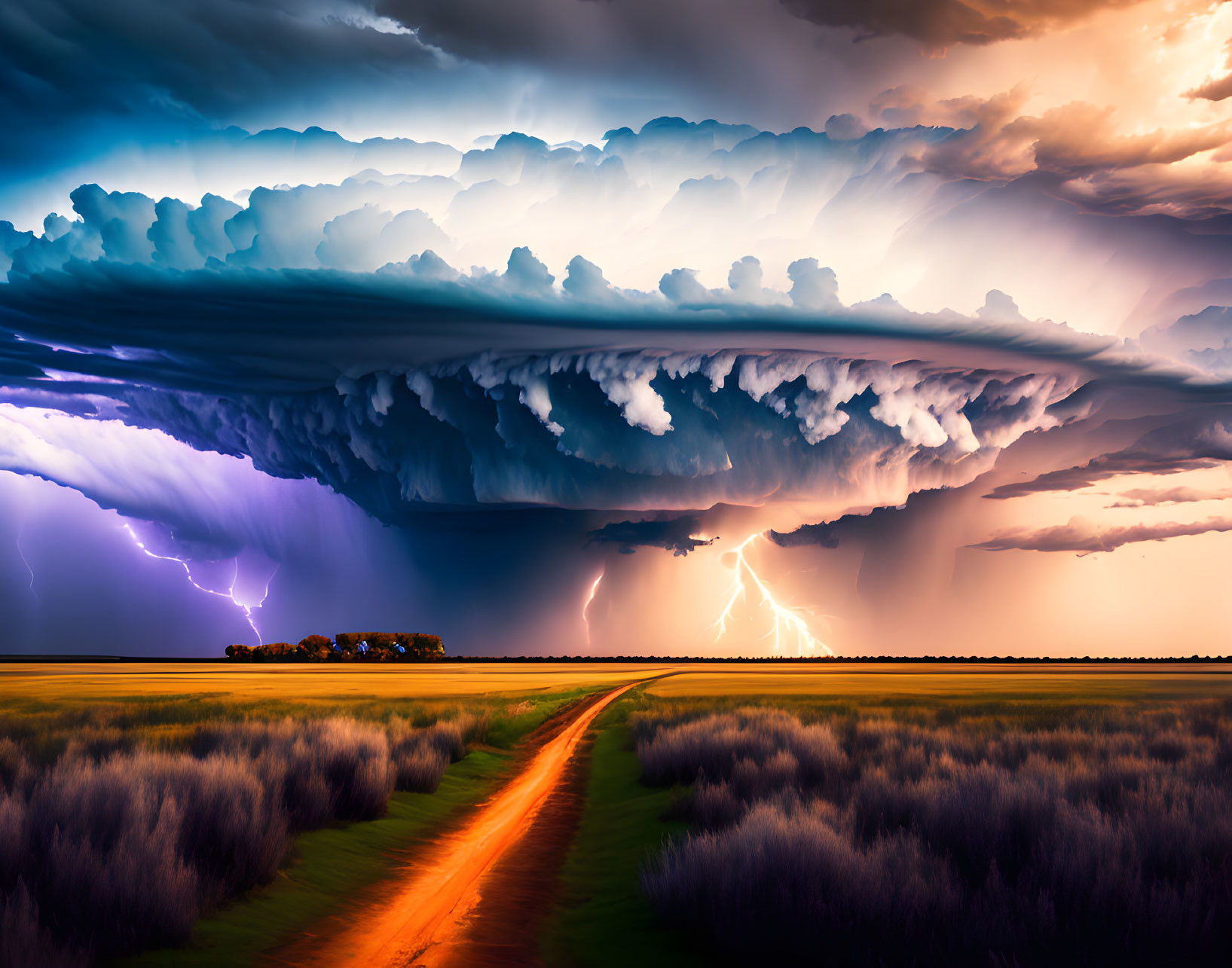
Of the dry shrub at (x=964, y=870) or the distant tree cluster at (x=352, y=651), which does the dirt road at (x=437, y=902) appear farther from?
the distant tree cluster at (x=352, y=651)

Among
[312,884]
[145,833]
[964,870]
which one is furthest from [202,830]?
[964,870]

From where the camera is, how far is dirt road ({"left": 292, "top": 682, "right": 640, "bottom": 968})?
6.74 meters

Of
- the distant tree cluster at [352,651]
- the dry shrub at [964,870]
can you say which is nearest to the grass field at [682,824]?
the dry shrub at [964,870]

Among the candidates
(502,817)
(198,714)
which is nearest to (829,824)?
(502,817)

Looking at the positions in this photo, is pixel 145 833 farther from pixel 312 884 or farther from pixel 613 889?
pixel 613 889

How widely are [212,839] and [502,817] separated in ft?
17.4

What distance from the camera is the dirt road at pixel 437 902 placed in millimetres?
6738

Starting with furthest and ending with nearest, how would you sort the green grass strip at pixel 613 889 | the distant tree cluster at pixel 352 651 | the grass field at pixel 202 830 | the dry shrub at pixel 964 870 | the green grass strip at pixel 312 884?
the distant tree cluster at pixel 352 651 < the green grass strip at pixel 613 889 < the green grass strip at pixel 312 884 < the grass field at pixel 202 830 < the dry shrub at pixel 964 870

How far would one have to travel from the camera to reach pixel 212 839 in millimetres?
8469

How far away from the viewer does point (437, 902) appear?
27.1 ft

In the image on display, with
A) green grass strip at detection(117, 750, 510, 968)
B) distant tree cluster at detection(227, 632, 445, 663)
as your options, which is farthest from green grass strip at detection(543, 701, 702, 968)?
distant tree cluster at detection(227, 632, 445, 663)

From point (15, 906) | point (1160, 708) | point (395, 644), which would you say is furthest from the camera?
point (395, 644)

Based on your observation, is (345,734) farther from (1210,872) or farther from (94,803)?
(1210,872)

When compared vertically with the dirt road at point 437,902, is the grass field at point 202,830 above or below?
above
